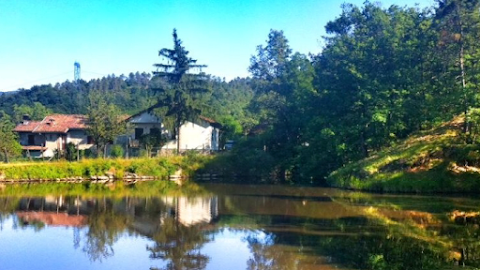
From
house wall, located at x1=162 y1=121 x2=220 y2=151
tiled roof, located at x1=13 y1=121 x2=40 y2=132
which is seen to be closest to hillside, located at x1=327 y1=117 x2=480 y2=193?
house wall, located at x1=162 y1=121 x2=220 y2=151

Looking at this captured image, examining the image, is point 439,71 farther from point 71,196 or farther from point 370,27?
point 71,196

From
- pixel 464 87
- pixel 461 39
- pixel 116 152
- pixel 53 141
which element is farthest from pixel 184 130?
pixel 464 87

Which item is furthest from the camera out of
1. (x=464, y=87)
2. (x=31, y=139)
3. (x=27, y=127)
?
(x=27, y=127)

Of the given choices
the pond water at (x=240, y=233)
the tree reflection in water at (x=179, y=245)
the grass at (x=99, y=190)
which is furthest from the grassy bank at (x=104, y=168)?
the tree reflection in water at (x=179, y=245)

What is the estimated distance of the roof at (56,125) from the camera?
5428 cm

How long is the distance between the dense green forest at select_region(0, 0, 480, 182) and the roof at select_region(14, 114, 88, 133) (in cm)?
1178

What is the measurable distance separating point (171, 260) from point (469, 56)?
2603 centimetres

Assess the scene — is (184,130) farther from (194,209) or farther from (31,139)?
(194,209)

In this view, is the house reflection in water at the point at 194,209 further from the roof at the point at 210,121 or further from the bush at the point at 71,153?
the roof at the point at 210,121

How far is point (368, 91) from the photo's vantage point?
3862 centimetres

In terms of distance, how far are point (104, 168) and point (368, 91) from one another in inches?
938

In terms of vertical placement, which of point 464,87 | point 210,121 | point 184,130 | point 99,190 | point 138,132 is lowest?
point 99,190

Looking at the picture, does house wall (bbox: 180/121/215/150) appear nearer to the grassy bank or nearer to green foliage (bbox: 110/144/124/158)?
the grassy bank

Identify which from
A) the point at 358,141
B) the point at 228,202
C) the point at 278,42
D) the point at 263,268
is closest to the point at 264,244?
the point at 263,268
